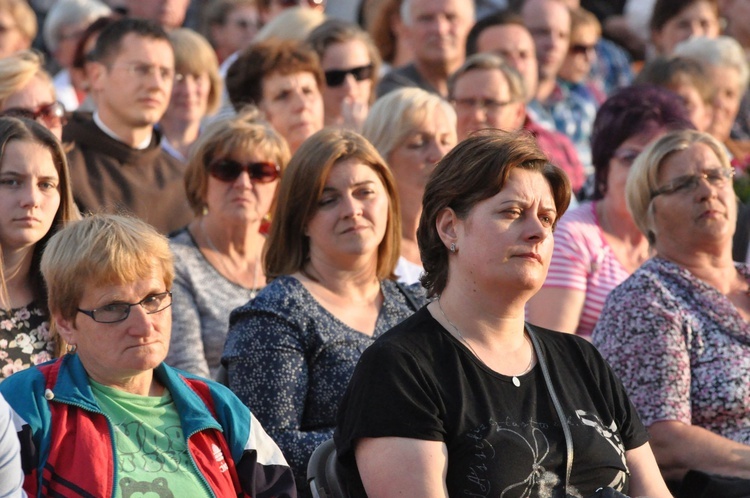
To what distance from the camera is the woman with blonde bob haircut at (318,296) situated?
398 centimetres

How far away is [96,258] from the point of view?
3297 mm

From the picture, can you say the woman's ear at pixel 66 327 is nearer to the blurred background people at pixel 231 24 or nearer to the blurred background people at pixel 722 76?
the blurred background people at pixel 722 76

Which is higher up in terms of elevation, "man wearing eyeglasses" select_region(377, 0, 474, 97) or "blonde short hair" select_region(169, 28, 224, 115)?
"man wearing eyeglasses" select_region(377, 0, 474, 97)

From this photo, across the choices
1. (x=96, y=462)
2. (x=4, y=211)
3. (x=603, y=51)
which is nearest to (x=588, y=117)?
(x=603, y=51)

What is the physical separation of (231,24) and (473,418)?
6215mm

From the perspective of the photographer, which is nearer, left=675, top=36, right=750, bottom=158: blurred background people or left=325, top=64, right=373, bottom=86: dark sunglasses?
left=325, top=64, right=373, bottom=86: dark sunglasses

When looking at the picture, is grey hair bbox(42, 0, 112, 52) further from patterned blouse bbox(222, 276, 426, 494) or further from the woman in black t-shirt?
the woman in black t-shirt

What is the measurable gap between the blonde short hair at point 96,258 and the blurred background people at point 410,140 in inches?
85.5

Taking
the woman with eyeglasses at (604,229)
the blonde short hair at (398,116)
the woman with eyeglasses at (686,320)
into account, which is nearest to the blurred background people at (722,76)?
the woman with eyeglasses at (604,229)

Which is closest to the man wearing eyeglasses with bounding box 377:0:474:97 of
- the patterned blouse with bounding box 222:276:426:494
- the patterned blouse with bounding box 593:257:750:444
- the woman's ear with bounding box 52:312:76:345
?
the patterned blouse with bounding box 593:257:750:444

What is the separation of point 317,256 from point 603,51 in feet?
20.4

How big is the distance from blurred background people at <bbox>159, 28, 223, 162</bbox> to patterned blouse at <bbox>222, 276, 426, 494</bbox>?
9.73ft

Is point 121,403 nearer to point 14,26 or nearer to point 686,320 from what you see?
point 686,320

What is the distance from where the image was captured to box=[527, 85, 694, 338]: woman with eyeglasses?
5152 millimetres
